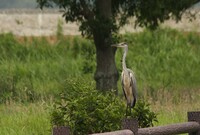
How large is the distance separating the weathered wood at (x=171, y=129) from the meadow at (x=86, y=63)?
1032cm

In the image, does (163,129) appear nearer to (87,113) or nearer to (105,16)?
(87,113)

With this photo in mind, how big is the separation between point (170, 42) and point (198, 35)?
233 cm

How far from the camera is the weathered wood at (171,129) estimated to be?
12117 mm

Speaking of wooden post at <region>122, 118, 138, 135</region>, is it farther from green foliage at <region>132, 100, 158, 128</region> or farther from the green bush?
green foliage at <region>132, 100, 158, 128</region>

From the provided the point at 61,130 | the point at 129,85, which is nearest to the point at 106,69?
the point at 129,85

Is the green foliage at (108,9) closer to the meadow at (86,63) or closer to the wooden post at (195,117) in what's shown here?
the meadow at (86,63)

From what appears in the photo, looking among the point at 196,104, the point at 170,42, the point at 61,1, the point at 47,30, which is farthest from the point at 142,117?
the point at 47,30

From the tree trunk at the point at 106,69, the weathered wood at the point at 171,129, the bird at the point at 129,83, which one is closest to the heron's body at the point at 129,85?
the bird at the point at 129,83

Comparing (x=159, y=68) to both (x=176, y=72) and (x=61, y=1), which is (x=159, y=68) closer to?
(x=176, y=72)

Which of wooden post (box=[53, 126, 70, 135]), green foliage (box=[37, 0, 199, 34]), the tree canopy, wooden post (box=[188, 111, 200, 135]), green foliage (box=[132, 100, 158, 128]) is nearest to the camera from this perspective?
wooden post (box=[53, 126, 70, 135])

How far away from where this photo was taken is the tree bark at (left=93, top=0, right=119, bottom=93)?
26.8 metres

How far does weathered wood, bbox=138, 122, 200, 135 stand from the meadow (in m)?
10.3

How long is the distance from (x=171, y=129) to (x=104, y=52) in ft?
51.5

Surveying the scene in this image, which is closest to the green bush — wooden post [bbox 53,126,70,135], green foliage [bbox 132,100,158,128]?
green foliage [bbox 132,100,158,128]
